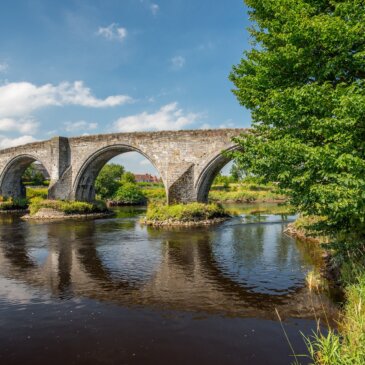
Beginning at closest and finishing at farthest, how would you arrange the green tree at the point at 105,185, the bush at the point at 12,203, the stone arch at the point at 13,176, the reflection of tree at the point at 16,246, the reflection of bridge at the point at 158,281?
the reflection of bridge at the point at 158,281 < the reflection of tree at the point at 16,246 < the bush at the point at 12,203 < the stone arch at the point at 13,176 < the green tree at the point at 105,185

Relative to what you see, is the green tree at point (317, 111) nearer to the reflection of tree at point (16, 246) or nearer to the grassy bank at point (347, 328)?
the grassy bank at point (347, 328)

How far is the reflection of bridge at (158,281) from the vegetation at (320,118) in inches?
75.7

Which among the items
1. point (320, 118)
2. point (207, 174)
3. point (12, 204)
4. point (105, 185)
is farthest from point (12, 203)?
point (320, 118)

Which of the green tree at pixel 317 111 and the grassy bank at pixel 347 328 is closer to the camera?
the grassy bank at pixel 347 328

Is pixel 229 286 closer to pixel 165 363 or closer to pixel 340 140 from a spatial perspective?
pixel 165 363

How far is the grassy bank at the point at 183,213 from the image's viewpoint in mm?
23078

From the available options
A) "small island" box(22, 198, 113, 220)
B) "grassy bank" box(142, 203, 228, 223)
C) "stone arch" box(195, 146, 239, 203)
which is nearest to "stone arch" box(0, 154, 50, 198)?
"small island" box(22, 198, 113, 220)

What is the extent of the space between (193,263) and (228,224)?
36.7 ft

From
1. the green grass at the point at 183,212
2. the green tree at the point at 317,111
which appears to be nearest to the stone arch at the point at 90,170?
the green grass at the point at 183,212

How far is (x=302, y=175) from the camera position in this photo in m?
7.29

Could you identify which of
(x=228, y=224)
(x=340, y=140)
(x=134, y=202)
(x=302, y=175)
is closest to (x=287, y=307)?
(x=302, y=175)

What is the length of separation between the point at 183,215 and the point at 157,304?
15.2m

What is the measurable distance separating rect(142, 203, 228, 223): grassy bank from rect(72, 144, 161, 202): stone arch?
281 inches

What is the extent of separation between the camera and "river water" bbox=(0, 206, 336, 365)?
563 centimetres
